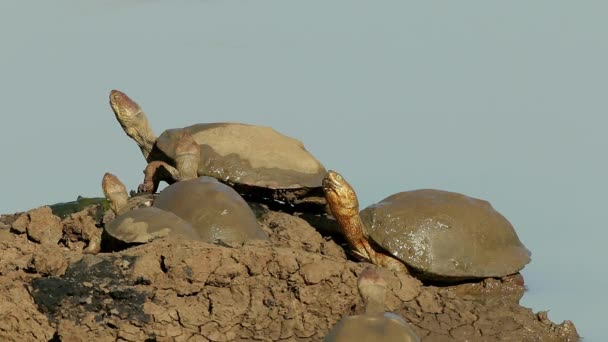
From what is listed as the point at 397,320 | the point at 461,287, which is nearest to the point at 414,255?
the point at 461,287

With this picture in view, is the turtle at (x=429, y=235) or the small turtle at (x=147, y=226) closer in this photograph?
the small turtle at (x=147, y=226)

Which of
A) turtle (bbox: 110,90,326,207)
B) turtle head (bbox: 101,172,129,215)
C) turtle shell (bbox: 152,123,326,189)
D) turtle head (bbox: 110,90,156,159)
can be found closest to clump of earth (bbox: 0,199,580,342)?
turtle head (bbox: 101,172,129,215)

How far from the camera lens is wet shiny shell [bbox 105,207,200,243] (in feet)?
40.8

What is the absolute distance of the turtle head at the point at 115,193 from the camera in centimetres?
1388

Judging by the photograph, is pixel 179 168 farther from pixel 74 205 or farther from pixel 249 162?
pixel 74 205

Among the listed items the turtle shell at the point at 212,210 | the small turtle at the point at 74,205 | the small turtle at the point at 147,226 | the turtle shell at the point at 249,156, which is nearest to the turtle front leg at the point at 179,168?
the turtle shell at the point at 249,156

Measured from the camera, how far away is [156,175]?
15297 mm

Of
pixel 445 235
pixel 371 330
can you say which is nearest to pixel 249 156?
pixel 445 235

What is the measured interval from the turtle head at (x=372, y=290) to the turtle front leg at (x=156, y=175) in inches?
173

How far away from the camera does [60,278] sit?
1188 cm

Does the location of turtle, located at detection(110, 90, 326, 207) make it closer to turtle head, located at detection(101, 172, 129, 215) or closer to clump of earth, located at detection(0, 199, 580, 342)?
turtle head, located at detection(101, 172, 129, 215)

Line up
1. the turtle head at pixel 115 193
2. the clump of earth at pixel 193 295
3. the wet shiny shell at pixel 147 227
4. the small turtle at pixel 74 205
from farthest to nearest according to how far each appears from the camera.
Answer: the small turtle at pixel 74 205 → the turtle head at pixel 115 193 → the wet shiny shell at pixel 147 227 → the clump of earth at pixel 193 295

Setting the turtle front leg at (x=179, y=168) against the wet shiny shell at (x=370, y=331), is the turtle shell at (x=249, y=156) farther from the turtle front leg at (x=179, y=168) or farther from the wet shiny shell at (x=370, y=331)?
the wet shiny shell at (x=370, y=331)

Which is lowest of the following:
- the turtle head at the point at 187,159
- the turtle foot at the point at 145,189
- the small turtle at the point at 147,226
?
the turtle foot at the point at 145,189
